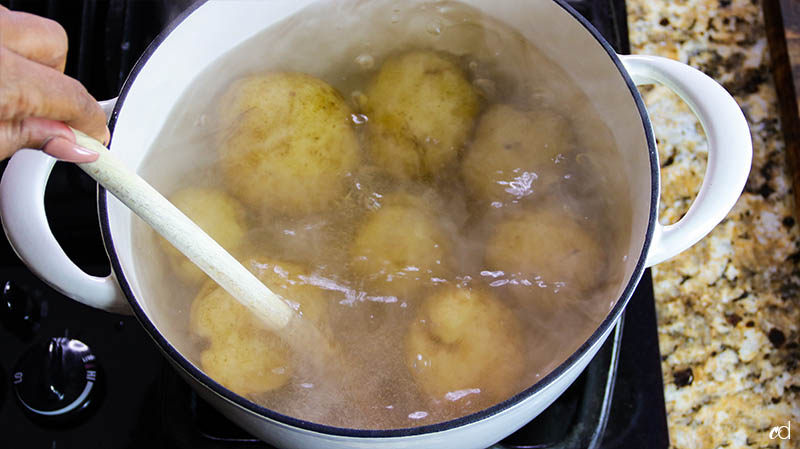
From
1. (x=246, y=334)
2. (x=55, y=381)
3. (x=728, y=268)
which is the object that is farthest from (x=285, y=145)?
(x=728, y=268)

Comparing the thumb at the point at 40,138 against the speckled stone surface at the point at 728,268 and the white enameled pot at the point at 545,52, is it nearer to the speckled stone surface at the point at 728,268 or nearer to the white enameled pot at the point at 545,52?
the white enameled pot at the point at 545,52

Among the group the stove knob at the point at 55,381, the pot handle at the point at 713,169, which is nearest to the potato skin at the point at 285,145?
the stove knob at the point at 55,381

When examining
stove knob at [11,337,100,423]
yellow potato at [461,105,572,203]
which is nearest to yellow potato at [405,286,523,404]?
yellow potato at [461,105,572,203]

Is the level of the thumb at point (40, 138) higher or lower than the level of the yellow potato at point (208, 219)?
higher

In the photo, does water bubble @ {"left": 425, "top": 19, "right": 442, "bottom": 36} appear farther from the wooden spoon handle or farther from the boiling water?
the wooden spoon handle

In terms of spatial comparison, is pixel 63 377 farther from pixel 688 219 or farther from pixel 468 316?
pixel 688 219

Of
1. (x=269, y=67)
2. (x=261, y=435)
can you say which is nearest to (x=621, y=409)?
(x=261, y=435)

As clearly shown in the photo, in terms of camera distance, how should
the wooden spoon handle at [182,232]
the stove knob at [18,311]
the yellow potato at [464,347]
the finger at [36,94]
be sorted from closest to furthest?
1. the finger at [36,94]
2. the wooden spoon handle at [182,232]
3. the yellow potato at [464,347]
4. the stove knob at [18,311]
